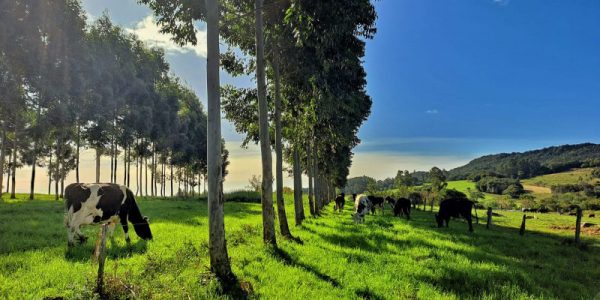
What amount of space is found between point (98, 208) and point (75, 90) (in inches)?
1141

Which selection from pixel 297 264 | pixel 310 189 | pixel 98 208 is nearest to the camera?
pixel 297 264

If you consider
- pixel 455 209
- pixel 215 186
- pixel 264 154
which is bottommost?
pixel 455 209

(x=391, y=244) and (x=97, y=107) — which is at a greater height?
(x=97, y=107)

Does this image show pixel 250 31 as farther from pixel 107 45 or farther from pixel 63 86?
pixel 107 45

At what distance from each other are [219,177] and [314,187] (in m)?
20.7

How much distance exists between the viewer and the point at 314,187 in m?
28.7

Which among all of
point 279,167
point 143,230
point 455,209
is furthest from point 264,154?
point 455,209

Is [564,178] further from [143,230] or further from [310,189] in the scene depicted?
[143,230]

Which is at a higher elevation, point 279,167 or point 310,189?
point 279,167

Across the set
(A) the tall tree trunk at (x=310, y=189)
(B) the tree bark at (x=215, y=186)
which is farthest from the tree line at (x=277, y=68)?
(A) the tall tree trunk at (x=310, y=189)

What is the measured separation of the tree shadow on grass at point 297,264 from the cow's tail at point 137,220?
5742 mm

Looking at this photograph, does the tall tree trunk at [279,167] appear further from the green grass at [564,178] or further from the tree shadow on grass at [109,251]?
the green grass at [564,178]

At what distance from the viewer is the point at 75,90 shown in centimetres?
3566

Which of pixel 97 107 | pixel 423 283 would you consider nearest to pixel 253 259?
pixel 423 283
